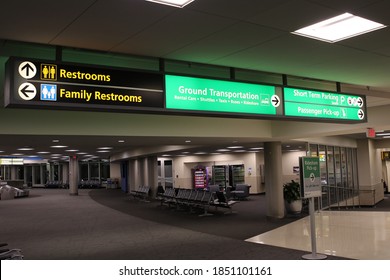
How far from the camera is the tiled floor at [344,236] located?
7.30 m

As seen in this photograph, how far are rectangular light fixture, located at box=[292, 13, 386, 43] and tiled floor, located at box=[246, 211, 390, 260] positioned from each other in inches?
169

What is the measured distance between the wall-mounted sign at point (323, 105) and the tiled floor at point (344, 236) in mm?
2637

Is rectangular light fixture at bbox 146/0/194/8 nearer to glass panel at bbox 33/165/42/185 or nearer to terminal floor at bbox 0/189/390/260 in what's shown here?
terminal floor at bbox 0/189/390/260

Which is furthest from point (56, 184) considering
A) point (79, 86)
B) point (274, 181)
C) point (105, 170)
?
point (79, 86)

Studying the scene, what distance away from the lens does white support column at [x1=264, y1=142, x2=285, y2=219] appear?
1327cm

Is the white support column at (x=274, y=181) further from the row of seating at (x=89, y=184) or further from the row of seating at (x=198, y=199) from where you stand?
the row of seating at (x=89, y=184)

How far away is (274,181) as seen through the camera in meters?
13.4

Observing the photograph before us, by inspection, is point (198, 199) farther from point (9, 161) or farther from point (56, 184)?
point (56, 184)

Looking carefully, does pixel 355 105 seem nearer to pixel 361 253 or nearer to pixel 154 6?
pixel 361 253

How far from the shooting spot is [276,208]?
520 inches

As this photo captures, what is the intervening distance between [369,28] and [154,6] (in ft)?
A: 8.15

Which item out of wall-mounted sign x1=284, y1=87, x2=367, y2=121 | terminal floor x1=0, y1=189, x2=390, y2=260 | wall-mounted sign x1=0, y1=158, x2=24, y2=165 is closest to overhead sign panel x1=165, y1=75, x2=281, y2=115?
wall-mounted sign x1=284, y1=87, x2=367, y2=121

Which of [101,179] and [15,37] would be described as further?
[101,179]

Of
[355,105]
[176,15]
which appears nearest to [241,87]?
[176,15]
